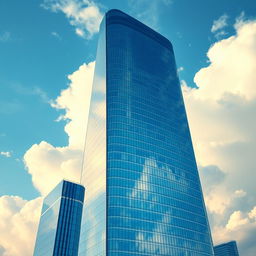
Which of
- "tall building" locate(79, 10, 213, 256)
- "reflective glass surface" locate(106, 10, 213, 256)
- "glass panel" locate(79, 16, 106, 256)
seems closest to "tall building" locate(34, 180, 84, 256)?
"glass panel" locate(79, 16, 106, 256)

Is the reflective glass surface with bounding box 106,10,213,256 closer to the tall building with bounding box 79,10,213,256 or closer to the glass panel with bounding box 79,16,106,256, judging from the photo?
the tall building with bounding box 79,10,213,256

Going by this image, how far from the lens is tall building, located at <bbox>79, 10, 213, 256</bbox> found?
360ft

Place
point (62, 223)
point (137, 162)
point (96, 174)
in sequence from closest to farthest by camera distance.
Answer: point (137, 162)
point (96, 174)
point (62, 223)

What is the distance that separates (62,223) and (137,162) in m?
64.6

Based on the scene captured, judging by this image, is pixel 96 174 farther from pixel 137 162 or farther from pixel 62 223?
pixel 62 223

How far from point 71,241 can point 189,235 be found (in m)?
66.2

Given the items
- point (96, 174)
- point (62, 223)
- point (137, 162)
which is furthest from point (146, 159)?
point (62, 223)

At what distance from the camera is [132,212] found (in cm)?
11050

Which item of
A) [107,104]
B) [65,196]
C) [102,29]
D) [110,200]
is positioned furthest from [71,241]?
[102,29]

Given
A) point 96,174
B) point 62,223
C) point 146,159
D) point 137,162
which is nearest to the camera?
point 137,162

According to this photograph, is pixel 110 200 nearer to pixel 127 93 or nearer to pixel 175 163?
pixel 175 163

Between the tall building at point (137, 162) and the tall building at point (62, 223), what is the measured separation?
29934 millimetres

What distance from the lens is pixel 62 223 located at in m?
160

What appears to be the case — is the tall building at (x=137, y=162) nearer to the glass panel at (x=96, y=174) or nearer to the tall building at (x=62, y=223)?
the glass panel at (x=96, y=174)
